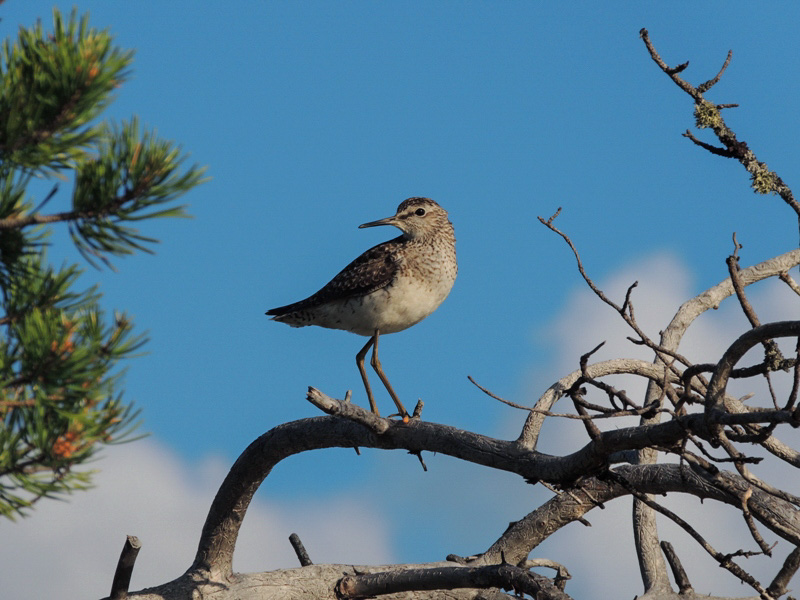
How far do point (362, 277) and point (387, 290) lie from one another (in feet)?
1.08

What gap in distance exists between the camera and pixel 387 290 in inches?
354

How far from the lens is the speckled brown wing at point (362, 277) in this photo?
29.8ft

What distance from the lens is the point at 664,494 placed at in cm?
A: 691

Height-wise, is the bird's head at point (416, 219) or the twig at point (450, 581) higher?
the bird's head at point (416, 219)

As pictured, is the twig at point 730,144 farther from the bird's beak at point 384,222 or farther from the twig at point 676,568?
the bird's beak at point 384,222

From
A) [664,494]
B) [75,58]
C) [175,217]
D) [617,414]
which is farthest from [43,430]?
[664,494]

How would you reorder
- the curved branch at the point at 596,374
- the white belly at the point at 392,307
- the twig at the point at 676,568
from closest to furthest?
the twig at the point at 676,568 < the curved branch at the point at 596,374 < the white belly at the point at 392,307

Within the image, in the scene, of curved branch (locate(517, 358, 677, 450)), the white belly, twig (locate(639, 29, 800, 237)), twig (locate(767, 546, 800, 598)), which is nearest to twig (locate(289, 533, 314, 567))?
the white belly

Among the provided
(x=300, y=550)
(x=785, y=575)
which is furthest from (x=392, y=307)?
(x=785, y=575)

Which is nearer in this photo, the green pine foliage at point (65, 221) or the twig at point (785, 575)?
the green pine foliage at point (65, 221)

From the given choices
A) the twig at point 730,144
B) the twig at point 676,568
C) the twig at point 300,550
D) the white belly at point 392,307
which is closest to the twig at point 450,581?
the twig at point 300,550

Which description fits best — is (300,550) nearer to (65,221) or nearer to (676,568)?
(676,568)

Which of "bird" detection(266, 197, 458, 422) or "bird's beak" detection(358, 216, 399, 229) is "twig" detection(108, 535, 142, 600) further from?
"bird's beak" detection(358, 216, 399, 229)

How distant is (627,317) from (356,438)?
2590 millimetres
